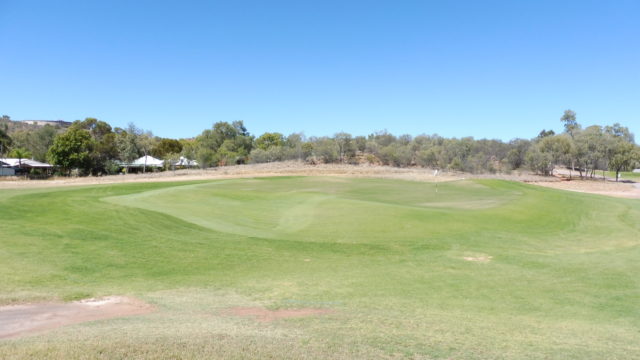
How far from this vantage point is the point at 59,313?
29.9 feet

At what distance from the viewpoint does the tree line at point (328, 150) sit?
302 feet

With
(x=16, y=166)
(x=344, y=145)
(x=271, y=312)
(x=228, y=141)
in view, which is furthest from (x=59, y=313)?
(x=228, y=141)

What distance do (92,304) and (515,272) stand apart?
1228 centimetres

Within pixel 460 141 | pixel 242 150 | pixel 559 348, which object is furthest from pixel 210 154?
pixel 559 348

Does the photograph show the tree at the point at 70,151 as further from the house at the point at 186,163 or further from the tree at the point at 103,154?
the house at the point at 186,163

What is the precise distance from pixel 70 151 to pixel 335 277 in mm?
84582

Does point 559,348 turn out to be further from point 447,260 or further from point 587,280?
point 447,260

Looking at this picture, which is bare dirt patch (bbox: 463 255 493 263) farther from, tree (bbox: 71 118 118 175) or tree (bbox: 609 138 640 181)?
tree (bbox: 609 138 640 181)

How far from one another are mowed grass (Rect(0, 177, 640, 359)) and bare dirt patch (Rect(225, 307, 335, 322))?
352mm

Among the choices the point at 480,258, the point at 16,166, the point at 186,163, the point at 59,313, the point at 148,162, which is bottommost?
the point at 480,258

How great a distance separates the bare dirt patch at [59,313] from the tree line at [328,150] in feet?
273

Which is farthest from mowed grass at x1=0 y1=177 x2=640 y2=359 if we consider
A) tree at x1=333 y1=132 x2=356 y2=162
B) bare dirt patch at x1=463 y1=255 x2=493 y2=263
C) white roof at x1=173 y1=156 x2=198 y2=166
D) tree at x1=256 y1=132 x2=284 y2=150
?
tree at x1=256 y1=132 x2=284 y2=150

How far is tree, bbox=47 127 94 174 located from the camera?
81438mm

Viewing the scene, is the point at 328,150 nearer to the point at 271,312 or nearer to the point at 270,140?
the point at 270,140
